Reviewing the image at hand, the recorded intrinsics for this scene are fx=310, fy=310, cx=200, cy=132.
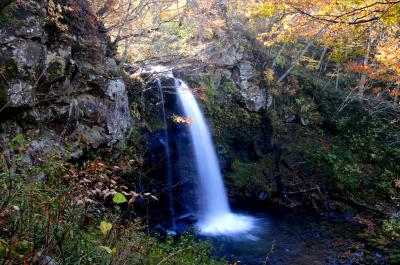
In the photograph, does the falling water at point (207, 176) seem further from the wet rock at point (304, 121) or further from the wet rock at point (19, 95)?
the wet rock at point (19, 95)

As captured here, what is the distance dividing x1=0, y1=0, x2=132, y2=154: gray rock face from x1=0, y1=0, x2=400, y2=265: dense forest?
0.03 meters

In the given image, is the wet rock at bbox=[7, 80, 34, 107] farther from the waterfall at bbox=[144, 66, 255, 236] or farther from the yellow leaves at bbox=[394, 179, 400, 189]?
the yellow leaves at bbox=[394, 179, 400, 189]

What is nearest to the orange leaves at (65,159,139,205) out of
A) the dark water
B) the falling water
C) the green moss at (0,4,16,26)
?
the green moss at (0,4,16,26)

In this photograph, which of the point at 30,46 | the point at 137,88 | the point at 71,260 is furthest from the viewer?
the point at 137,88

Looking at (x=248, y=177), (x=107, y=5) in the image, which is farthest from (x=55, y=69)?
(x=248, y=177)

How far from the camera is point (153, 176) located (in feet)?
30.0

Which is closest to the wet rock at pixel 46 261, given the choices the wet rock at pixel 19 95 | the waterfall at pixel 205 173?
the wet rock at pixel 19 95

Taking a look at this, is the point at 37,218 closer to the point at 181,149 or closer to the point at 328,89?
the point at 181,149

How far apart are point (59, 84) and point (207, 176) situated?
6.12m

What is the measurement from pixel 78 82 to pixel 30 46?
1.38m

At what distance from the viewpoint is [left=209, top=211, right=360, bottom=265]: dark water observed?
761 centimetres

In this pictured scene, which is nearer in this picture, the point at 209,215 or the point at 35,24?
the point at 35,24

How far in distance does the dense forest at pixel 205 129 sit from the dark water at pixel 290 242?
0.06 m

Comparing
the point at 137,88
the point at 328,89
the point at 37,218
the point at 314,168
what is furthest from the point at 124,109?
the point at 328,89
